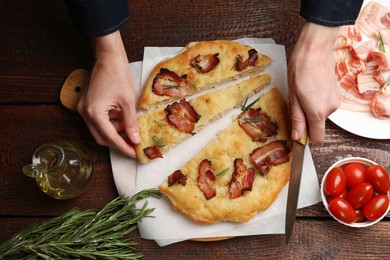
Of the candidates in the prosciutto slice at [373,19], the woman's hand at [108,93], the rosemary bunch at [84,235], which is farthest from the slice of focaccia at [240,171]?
the prosciutto slice at [373,19]

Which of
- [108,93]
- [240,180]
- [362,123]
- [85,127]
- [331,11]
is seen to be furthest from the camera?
[85,127]

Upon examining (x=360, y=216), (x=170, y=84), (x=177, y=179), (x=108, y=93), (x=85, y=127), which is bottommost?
(x=360, y=216)

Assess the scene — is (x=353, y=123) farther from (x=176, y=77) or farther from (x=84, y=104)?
(x=84, y=104)

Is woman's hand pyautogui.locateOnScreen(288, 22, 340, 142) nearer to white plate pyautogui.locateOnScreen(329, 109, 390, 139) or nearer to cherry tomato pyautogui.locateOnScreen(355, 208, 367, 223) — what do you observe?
white plate pyautogui.locateOnScreen(329, 109, 390, 139)

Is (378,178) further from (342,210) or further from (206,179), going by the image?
(206,179)

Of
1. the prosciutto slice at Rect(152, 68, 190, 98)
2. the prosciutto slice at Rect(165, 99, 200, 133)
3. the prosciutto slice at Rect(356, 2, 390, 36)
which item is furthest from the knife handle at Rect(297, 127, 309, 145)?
→ the prosciutto slice at Rect(356, 2, 390, 36)

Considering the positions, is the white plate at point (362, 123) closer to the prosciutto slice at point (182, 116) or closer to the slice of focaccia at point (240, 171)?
the slice of focaccia at point (240, 171)

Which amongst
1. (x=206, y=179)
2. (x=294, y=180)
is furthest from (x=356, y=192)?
(x=206, y=179)
